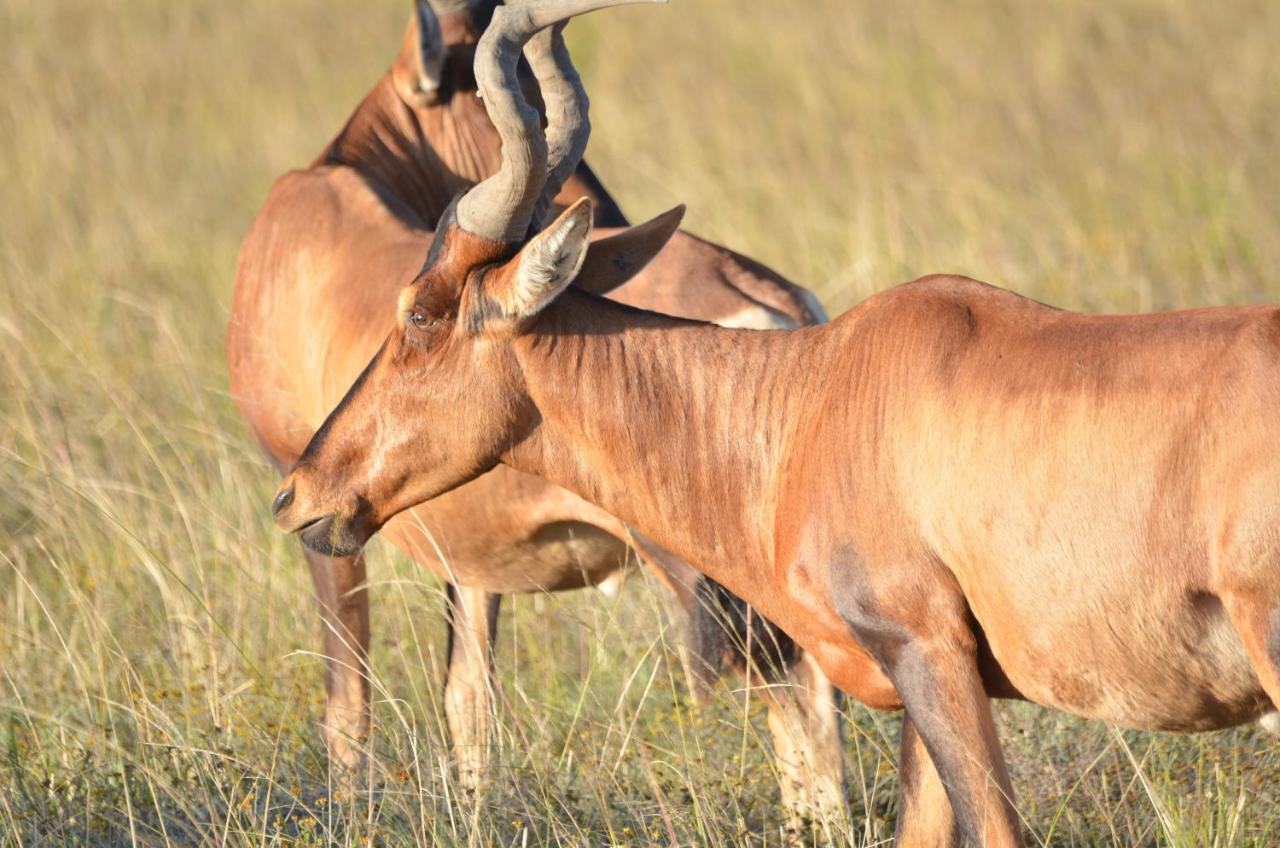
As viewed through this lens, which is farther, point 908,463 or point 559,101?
point 559,101

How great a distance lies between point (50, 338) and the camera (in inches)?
385

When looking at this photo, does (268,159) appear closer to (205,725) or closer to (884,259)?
(884,259)

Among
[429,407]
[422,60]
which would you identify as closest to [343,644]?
[429,407]

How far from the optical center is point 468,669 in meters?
6.09

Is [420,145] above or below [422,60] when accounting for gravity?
below

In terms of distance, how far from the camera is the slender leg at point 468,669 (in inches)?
222

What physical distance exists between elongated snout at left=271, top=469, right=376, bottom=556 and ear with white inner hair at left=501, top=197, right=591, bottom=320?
0.69 meters

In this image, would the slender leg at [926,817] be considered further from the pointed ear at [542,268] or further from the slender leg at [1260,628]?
the pointed ear at [542,268]

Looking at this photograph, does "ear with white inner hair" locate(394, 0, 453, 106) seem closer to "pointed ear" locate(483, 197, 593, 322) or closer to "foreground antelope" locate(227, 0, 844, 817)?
"foreground antelope" locate(227, 0, 844, 817)

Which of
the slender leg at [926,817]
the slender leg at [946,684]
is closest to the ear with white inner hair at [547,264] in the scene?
the slender leg at [946,684]

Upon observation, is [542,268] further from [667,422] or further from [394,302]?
[394,302]

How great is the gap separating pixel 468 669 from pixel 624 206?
6.15m

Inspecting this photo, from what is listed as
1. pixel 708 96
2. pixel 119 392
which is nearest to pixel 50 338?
pixel 119 392

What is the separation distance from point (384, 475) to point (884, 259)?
233 inches
